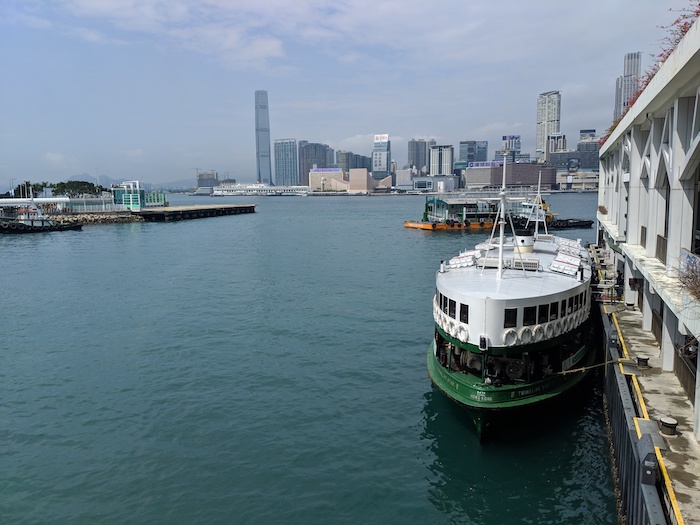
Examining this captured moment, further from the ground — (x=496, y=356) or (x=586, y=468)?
(x=496, y=356)

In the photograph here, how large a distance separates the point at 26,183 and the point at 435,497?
161304mm

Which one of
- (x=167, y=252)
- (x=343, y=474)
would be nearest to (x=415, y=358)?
(x=343, y=474)

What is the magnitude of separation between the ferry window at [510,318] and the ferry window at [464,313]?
1236 mm

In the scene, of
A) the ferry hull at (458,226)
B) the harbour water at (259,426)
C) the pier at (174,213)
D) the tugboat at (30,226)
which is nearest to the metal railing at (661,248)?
the harbour water at (259,426)

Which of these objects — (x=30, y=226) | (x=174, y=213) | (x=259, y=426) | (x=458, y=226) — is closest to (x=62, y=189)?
(x=174, y=213)

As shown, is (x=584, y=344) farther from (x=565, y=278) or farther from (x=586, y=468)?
(x=586, y=468)

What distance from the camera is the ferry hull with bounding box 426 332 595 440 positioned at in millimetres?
17594

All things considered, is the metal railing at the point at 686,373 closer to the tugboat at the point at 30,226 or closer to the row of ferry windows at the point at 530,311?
the row of ferry windows at the point at 530,311

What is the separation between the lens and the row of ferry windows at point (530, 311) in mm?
17891

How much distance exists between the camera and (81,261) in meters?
61.8

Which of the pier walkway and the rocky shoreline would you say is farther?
the rocky shoreline

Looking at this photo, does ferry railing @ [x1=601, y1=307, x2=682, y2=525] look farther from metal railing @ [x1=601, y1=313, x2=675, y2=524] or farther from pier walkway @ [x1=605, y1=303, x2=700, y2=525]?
pier walkway @ [x1=605, y1=303, x2=700, y2=525]

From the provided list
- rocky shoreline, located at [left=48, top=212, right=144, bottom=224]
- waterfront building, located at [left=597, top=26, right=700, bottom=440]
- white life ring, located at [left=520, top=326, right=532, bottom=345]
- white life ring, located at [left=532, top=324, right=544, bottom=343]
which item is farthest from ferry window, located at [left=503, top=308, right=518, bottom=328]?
rocky shoreline, located at [left=48, top=212, right=144, bottom=224]

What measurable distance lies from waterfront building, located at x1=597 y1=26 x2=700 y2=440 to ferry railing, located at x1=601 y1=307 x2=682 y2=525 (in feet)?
4.41
